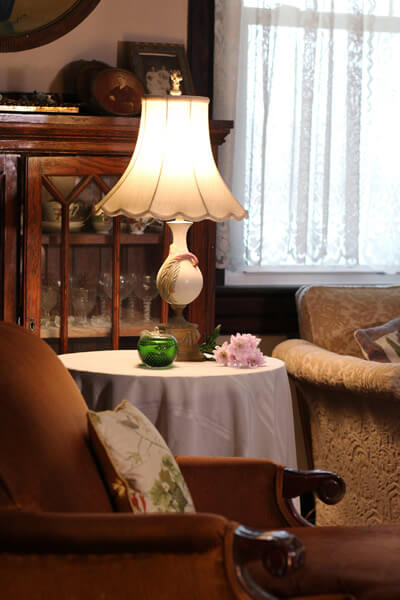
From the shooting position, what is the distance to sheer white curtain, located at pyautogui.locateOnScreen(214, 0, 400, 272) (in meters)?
3.40

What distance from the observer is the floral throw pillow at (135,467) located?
4.87ft

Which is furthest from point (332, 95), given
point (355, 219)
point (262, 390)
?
point (262, 390)

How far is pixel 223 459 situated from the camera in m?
1.83

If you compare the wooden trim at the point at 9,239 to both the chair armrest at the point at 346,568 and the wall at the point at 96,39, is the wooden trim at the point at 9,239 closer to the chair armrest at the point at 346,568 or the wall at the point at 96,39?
the wall at the point at 96,39

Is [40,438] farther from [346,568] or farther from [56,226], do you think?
[56,226]

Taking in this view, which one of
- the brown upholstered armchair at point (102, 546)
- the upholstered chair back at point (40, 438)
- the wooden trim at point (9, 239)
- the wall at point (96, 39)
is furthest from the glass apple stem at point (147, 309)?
the brown upholstered armchair at point (102, 546)

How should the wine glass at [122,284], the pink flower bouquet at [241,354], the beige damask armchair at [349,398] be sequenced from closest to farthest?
the pink flower bouquet at [241,354], the beige damask armchair at [349,398], the wine glass at [122,284]

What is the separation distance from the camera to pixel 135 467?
4.96ft

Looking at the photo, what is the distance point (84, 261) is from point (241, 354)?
0.83 meters

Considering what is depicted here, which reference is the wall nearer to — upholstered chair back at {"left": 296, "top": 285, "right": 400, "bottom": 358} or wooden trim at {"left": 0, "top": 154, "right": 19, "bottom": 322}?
wooden trim at {"left": 0, "top": 154, "right": 19, "bottom": 322}

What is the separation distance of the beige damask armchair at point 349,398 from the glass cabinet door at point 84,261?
0.58m

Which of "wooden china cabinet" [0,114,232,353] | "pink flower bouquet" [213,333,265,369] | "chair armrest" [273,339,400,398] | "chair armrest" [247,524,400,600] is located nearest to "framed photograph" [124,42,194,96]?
"wooden china cabinet" [0,114,232,353]

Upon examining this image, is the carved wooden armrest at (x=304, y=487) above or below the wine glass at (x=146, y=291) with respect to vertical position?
below

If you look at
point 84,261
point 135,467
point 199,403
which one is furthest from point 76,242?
point 135,467
